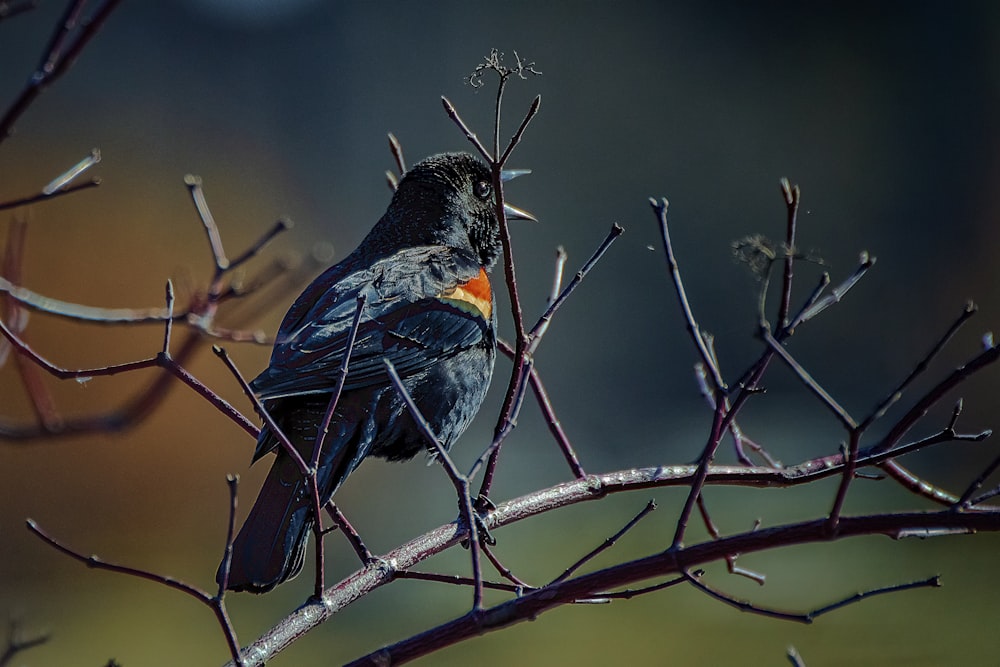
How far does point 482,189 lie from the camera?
3098 mm

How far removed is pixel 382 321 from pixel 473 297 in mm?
326

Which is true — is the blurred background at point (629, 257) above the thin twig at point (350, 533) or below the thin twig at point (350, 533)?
above

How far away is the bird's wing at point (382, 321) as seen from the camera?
219cm

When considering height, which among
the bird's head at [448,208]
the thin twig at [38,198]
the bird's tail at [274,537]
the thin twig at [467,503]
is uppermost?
the bird's head at [448,208]

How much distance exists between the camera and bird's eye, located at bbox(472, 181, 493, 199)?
3090 millimetres

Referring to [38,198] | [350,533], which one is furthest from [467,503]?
[38,198]

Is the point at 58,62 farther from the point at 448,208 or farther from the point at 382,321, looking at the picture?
the point at 448,208

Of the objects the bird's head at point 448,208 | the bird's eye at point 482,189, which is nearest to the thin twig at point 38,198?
the bird's head at point 448,208

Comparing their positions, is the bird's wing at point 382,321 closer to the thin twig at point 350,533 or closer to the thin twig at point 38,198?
the thin twig at point 350,533

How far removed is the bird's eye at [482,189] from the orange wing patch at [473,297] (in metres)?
0.41

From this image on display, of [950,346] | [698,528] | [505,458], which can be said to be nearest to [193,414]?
[505,458]

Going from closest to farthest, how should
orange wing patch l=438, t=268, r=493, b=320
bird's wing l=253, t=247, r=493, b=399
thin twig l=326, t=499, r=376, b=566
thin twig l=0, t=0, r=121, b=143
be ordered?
thin twig l=0, t=0, r=121, b=143, thin twig l=326, t=499, r=376, b=566, bird's wing l=253, t=247, r=493, b=399, orange wing patch l=438, t=268, r=493, b=320

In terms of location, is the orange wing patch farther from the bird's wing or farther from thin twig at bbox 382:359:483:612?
thin twig at bbox 382:359:483:612

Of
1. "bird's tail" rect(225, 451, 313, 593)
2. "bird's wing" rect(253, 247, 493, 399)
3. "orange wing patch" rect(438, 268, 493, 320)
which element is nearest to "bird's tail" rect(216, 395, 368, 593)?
"bird's tail" rect(225, 451, 313, 593)
